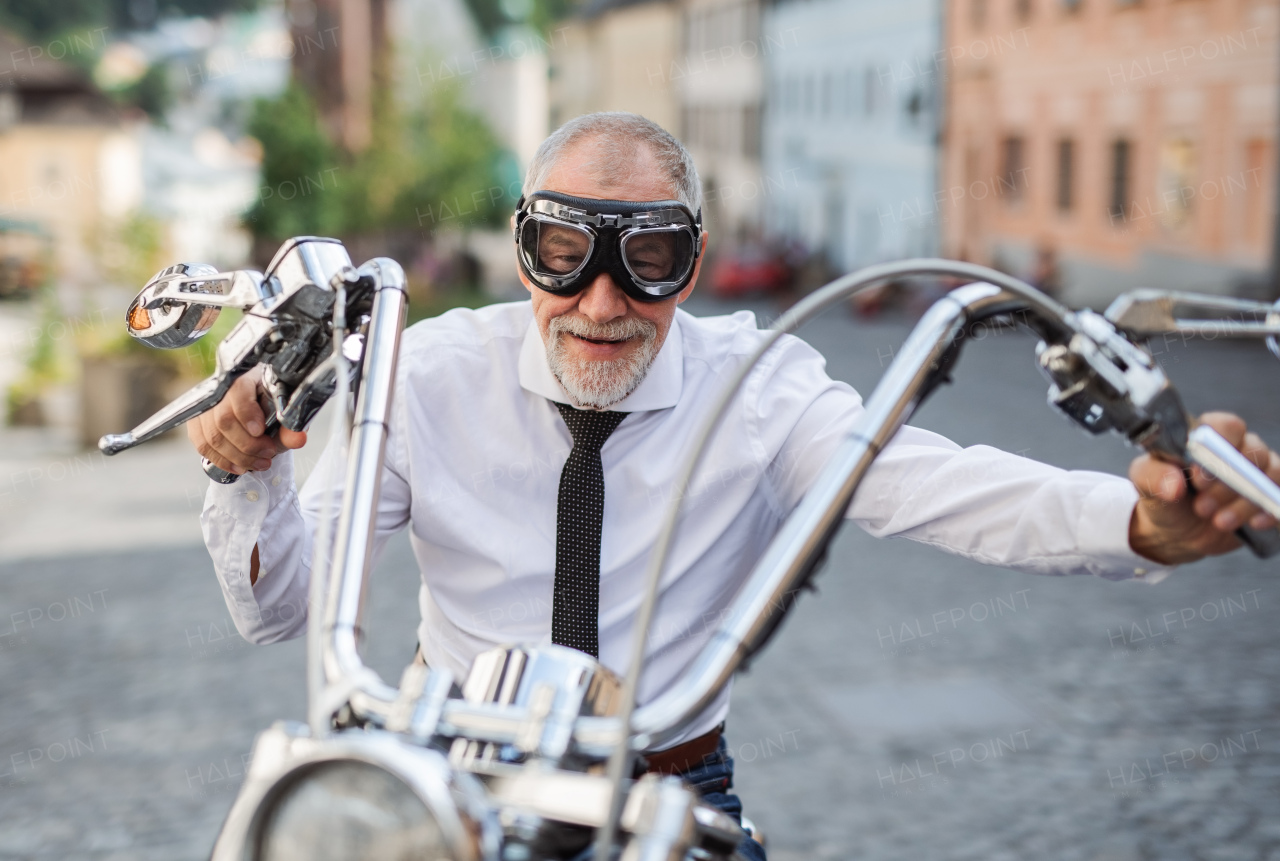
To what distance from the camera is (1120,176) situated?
21672 mm

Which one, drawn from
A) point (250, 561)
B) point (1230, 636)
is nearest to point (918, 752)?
point (1230, 636)

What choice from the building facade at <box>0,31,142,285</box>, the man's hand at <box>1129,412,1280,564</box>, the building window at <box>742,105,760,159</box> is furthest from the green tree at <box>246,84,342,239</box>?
the building facade at <box>0,31,142,285</box>

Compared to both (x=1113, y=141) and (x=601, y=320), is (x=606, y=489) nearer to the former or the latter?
(x=601, y=320)

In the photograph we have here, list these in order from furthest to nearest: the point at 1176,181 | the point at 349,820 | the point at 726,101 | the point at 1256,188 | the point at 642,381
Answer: the point at 726,101
the point at 1176,181
the point at 1256,188
the point at 642,381
the point at 349,820

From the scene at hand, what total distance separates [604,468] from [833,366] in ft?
50.2

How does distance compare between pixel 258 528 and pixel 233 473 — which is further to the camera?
pixel 258 528

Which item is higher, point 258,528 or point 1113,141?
point 258,528

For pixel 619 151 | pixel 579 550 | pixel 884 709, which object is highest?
pixel 619 151

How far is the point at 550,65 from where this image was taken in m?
72.3

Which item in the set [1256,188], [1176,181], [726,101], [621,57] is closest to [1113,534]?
[1256,188]

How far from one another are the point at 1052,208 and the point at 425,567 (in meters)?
23.9

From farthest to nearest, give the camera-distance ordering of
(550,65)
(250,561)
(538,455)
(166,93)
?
(550,65), (166,93), (538,455), (250,561)

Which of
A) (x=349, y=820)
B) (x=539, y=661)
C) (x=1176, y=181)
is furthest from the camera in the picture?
(x=1176, y=181)

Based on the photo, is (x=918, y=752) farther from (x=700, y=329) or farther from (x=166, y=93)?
(x=166, y=93)
